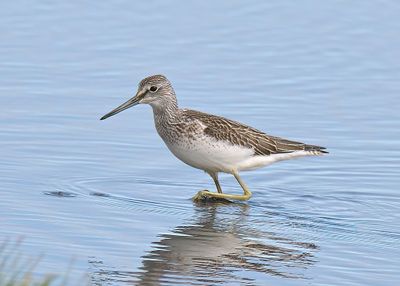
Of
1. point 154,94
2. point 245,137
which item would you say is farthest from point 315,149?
point 154,94

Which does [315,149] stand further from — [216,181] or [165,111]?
[165,111]

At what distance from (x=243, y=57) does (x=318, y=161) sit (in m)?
3.79

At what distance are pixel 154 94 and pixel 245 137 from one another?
101cm

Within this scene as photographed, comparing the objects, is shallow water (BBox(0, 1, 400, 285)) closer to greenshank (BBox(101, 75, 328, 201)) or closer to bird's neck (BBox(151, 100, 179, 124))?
greenshank (BBox(101, 75, 328, 201))

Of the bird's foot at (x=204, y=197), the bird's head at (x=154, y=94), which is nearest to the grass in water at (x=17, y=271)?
the bird's foot at (x=204, y=197)

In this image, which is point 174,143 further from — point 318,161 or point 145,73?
point 145,73

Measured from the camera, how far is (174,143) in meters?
12.4

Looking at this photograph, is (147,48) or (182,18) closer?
(147,48)

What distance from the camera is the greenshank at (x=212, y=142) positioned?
12.4 meters

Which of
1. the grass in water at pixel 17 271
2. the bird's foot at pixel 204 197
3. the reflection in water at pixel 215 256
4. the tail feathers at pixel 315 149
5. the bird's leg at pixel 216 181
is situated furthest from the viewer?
the tail feathers at pixel 315 149

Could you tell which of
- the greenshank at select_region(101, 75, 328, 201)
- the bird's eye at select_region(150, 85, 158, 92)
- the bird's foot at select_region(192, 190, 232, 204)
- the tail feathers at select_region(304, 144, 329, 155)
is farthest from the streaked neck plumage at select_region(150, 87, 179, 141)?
the tail feathers at select_region(304, 144, 329, 155)

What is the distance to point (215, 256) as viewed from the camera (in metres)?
10.4

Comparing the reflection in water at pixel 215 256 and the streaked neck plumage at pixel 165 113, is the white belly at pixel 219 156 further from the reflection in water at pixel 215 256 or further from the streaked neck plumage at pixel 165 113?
the reflection in water at pixel 215 256

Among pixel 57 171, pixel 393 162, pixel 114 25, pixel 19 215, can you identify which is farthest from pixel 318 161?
pixel 114 25
